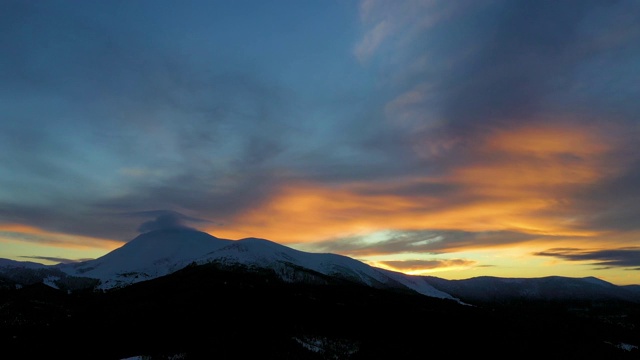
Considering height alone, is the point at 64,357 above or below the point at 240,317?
below

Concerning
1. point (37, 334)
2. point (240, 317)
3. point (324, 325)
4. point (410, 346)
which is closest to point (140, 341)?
point (240, 317)

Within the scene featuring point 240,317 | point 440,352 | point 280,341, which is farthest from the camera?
point 240,317

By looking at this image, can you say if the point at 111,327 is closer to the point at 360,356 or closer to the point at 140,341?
the point at 140,341

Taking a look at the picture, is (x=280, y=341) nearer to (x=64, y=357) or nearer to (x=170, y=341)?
(x=170, y=341)

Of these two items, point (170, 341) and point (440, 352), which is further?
point (440, 352)

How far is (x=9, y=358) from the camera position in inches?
6137

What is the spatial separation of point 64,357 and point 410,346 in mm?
135853

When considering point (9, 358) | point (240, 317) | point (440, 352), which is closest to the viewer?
point (9, 358)

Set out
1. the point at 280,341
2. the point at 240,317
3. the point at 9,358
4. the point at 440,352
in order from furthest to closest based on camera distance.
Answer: the point at 240,317
the point at 440,352
the point at 280,341
the point at 9,358

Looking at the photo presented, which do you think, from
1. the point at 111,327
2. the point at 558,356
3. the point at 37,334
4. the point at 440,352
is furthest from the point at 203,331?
the point at 558,356

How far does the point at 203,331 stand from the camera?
174875 millimetres

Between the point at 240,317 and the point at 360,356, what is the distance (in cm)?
6199

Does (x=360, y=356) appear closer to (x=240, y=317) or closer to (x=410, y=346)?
(x=410, y=346)

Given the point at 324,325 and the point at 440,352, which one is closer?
the point at 440,352
